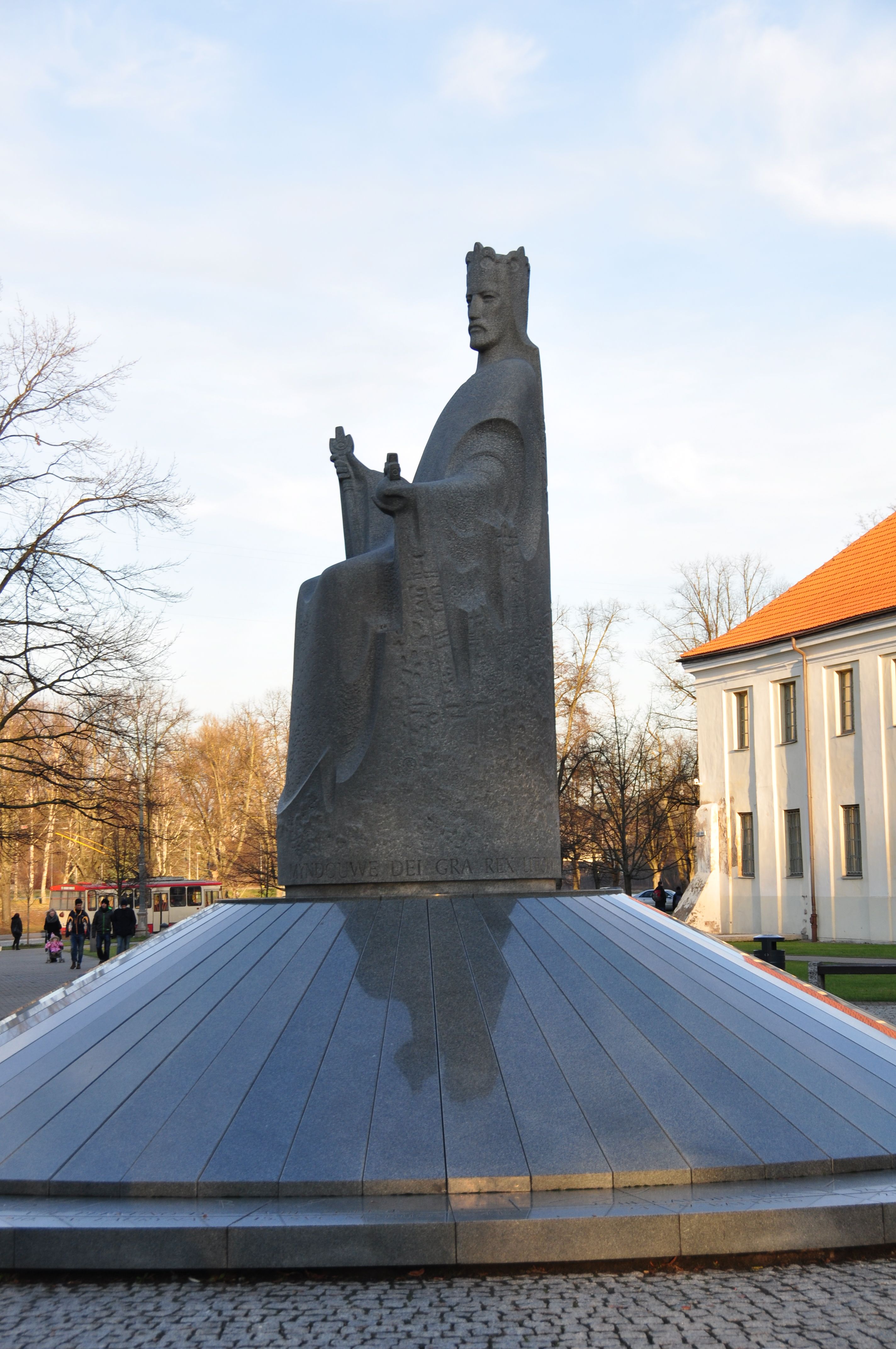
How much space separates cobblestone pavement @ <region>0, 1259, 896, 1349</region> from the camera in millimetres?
4512

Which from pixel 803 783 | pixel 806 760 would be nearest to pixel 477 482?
pixel 806 760

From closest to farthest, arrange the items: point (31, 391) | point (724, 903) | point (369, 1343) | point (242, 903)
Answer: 1. point (369, 1343)
2. point (242, 903)
3. point (31, 391)
4. point (724, 903)

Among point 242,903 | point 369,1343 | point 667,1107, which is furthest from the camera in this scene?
point 242,903

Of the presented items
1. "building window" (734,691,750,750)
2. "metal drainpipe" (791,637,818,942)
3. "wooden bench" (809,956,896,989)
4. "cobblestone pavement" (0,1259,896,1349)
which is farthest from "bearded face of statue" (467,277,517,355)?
"building window" (734,691,750,750)

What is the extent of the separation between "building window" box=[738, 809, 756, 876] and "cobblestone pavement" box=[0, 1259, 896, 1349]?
30.9m

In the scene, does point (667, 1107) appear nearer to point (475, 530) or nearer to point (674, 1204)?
point (674, 1204)

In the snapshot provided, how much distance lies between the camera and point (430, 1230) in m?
5.13

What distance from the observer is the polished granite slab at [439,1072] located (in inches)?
223

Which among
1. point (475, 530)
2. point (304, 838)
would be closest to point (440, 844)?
point (304, 838)

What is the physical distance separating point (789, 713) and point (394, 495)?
2781 cm

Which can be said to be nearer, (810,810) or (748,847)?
(810,810)

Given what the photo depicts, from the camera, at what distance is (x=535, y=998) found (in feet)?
22.9

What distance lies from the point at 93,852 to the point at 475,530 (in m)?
53.7

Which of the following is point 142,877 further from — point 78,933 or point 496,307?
point 496,307
